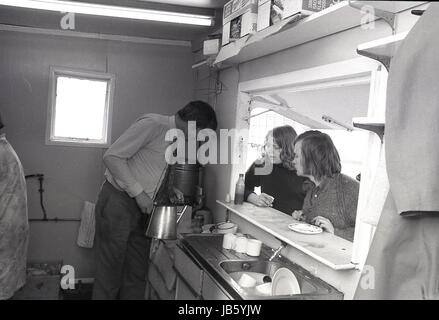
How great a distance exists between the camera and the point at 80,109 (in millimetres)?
3848

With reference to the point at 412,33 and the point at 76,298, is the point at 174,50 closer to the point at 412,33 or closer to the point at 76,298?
the point at 76,298

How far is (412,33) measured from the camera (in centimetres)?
101

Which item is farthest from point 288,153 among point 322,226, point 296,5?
point 296,5

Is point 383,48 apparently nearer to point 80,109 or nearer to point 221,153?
point 221,153

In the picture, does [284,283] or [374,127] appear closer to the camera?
[374,127]

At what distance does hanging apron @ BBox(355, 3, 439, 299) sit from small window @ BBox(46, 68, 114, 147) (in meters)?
3.22

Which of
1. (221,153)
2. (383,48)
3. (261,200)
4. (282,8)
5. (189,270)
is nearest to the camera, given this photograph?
(383,48)

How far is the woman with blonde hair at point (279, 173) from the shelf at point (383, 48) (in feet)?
6.24

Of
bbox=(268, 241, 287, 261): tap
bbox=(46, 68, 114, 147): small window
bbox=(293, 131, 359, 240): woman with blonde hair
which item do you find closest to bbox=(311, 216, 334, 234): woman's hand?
bbox=(293, 131, 359, 240): woman with blonde hair

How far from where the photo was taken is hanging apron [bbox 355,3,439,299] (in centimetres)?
94

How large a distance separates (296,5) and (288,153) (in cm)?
173

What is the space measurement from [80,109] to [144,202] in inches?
59.7

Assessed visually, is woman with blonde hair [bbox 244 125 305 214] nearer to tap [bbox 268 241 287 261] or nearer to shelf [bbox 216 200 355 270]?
shelf [bbox 216 200 355 270]
